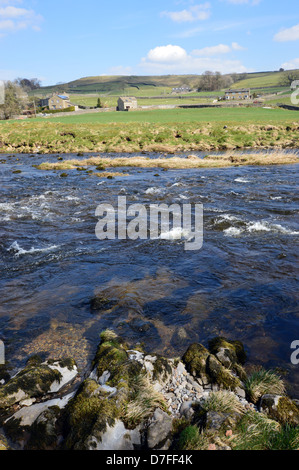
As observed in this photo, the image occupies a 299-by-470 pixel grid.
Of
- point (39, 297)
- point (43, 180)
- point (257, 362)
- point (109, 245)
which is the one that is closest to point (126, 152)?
point (43, 180)

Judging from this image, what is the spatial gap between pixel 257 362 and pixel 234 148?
5385 centimetres

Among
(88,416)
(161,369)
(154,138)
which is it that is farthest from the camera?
(154,138)

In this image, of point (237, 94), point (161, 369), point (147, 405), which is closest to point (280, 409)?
point (161, 369)

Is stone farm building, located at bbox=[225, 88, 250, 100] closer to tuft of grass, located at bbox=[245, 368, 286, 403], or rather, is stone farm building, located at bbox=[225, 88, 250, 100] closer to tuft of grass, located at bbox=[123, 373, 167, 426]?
tuft of grass, located at bbox=[245, 368, 286, 403]

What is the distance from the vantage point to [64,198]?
27.3 m

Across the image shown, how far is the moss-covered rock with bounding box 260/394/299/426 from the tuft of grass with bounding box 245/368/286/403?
27 cm

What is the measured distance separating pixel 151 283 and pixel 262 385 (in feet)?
21.1

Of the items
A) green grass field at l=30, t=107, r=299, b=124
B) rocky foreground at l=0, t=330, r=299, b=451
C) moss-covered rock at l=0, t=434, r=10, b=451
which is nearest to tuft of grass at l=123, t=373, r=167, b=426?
rocky foreground at l=0, t=330, r=299, b=451

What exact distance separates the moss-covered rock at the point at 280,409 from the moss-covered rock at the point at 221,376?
0.74 metres

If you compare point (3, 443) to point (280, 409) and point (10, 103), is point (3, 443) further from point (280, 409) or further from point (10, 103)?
point (10, 103)

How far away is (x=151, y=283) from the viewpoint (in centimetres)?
1308

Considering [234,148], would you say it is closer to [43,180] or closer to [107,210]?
[43,180]

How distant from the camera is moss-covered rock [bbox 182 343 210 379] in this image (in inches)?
309

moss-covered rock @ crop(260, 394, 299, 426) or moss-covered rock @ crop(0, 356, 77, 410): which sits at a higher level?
moss-covered rock @ crop(0, 356, 77, 410)
